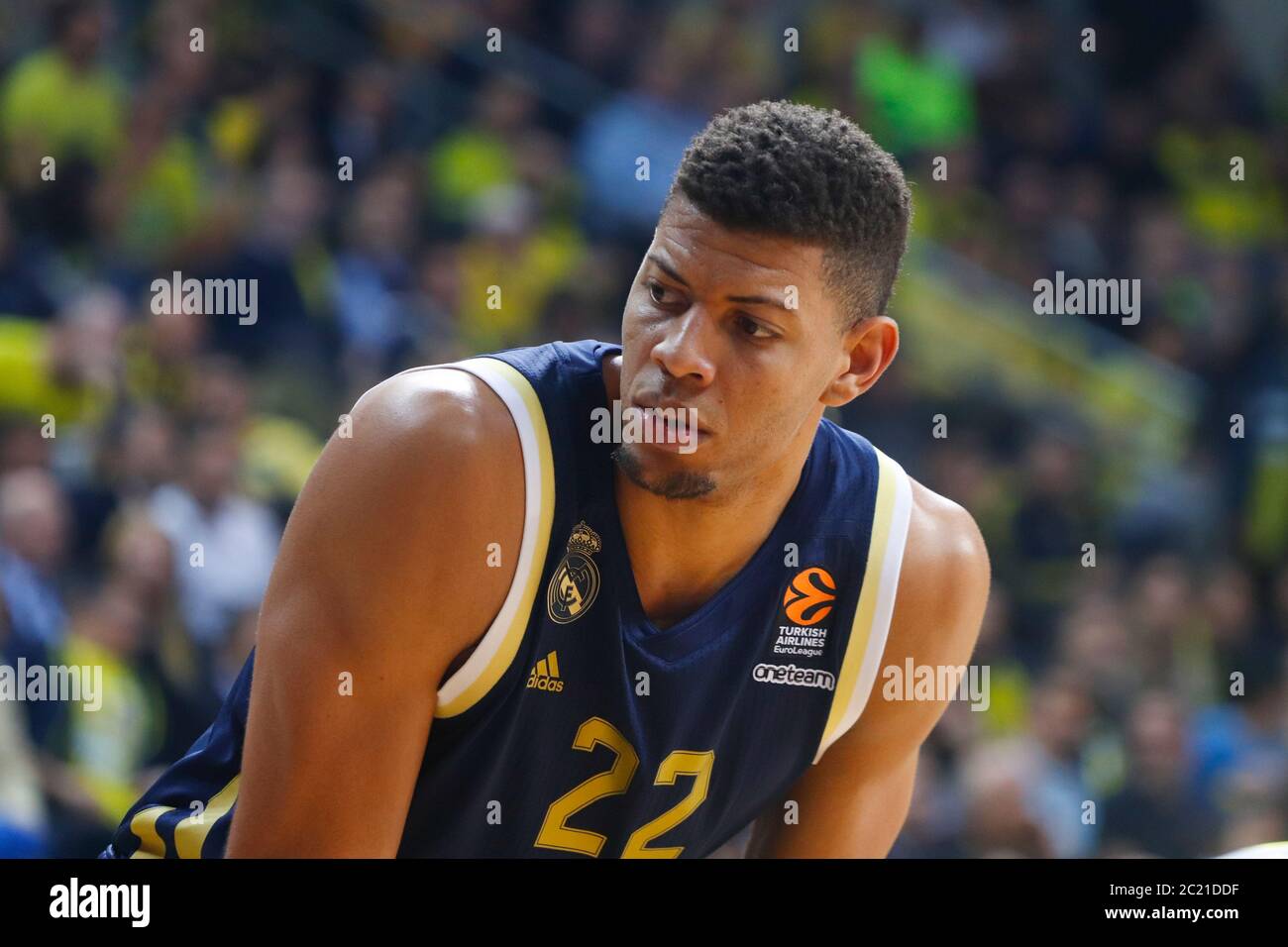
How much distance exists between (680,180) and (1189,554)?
445 cm

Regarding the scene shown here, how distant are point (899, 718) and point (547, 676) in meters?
0.66

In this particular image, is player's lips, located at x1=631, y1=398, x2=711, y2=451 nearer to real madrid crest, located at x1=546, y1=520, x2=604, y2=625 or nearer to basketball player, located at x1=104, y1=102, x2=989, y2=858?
basketball player, located at x1=104, y1=102, x2=989, y2=858

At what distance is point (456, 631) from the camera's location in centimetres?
206

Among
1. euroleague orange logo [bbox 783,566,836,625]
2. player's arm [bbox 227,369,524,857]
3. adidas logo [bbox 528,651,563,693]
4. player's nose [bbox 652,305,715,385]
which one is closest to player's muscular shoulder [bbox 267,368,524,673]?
player's arm [bbox 227,369,524,857]

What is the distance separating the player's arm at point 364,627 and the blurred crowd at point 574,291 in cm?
195

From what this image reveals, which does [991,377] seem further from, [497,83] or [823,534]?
[823,534]

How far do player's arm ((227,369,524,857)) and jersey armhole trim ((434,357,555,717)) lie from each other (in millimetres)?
36

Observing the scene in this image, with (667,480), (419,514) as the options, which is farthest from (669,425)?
(419,514)

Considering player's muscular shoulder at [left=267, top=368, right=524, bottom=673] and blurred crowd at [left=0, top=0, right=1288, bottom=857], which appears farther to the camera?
blurred crowd at [left=0, top=0, right=1288, bottom=857]

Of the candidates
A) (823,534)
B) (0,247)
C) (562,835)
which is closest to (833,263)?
(823,534)

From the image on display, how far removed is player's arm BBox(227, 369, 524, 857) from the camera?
199 cm

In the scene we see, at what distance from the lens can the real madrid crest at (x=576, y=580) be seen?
2.16m

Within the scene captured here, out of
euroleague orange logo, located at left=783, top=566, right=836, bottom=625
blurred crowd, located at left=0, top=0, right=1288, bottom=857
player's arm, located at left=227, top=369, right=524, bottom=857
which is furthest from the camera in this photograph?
→ blurred crowd, located at left=0, top=0, right=1288, bottom=857
